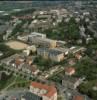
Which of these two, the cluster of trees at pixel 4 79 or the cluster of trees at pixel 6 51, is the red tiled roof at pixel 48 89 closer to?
Result: the cluster of trees at pixel 4 79

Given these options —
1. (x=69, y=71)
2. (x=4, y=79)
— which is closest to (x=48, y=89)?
(x=69, y=71)

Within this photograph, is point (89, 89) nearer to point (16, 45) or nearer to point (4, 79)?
point (4, 79)

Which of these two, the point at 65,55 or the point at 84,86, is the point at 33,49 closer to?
the point at 65,55

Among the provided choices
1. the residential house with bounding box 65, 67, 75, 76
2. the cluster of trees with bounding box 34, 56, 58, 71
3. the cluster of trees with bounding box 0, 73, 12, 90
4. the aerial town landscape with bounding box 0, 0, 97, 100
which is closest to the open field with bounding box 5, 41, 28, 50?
the aerial town landscape with bounding box 0, 0, 97, 100

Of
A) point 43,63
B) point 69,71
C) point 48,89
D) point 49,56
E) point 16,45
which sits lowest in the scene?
point 16,45

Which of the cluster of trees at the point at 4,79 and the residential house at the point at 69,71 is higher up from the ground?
the residential house at the point at 69,71

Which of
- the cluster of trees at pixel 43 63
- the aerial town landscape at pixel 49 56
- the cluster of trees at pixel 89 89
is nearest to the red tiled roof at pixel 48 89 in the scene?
the aerial town landscape at pixel 49 56

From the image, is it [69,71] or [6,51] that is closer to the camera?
[69,71]

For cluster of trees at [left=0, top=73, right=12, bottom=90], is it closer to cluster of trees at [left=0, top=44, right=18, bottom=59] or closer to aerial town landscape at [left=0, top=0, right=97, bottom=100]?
aerial town landscape at [left=0, top=0, right=97, bottom=100]

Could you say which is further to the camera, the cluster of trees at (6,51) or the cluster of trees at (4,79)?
the cluster of trees at (6,51)
